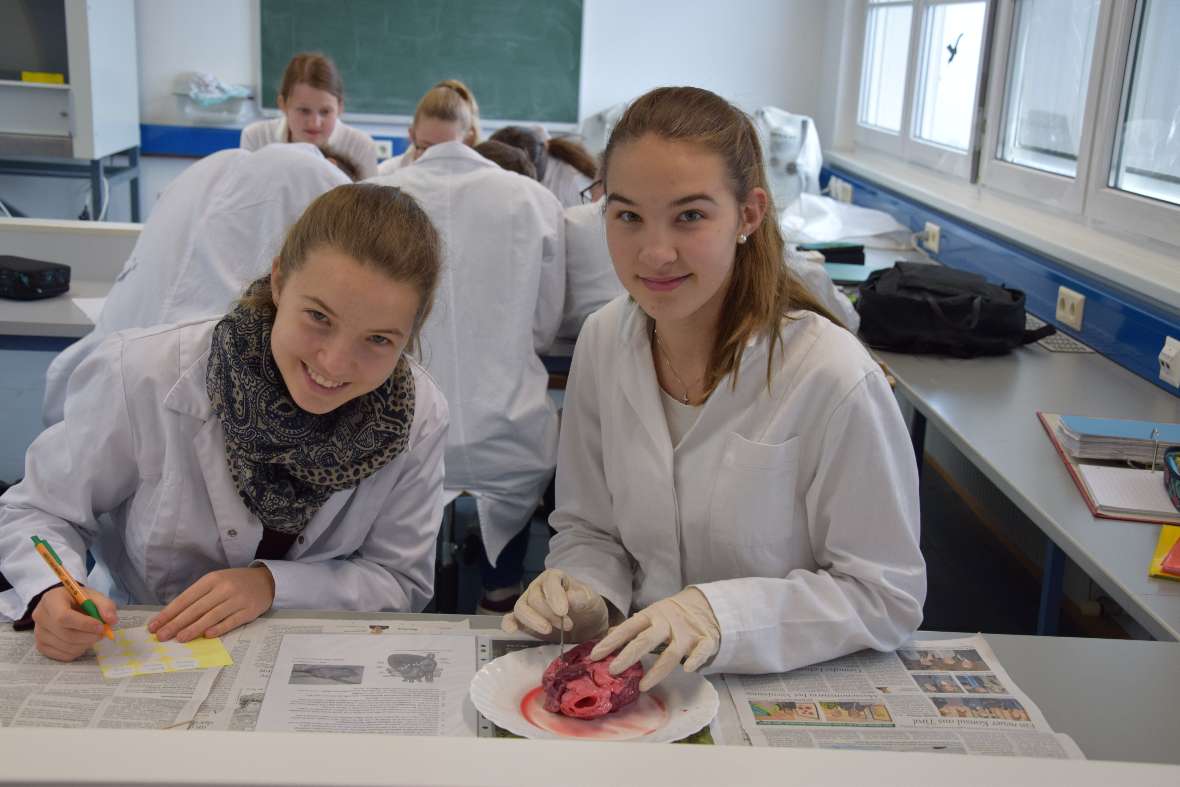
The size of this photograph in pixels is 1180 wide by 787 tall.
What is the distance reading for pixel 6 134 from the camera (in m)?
5.83

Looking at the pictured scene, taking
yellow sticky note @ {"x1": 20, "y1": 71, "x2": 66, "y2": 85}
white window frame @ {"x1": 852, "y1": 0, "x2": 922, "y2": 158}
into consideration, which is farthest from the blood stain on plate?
yellow sticky note @ {"x1": 20, "y1": 71, "x2": 66, "y2": 85}

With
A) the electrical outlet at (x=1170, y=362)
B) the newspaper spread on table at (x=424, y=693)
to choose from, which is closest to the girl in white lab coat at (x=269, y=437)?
the newspaper spread on table at (x=424, y=693)

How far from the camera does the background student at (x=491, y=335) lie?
8.70 ft

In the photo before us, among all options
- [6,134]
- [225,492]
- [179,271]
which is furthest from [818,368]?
[6,134]

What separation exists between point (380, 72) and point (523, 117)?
→ 802mm

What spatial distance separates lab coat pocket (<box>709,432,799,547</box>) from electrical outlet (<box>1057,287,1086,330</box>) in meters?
1.82

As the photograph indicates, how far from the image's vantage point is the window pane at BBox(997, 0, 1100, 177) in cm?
338

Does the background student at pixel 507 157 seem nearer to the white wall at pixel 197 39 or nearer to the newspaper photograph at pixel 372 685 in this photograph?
the newspaper photograph at pixel 372 685

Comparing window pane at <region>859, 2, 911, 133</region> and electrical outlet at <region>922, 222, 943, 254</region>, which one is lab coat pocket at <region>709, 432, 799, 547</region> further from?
window pane at <region>859, 2, 911, 133</region>

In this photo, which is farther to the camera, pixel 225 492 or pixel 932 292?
pixel 932 292

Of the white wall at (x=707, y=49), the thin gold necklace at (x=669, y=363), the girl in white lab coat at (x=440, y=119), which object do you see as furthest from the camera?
the white wall at (x=707, y=49)

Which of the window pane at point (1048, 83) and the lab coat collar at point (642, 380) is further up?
the window pane at point (1048, 83)

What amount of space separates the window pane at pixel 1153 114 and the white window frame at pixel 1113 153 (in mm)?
21

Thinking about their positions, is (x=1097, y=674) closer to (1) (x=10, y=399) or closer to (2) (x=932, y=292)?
(2) (x=932, y=292)
